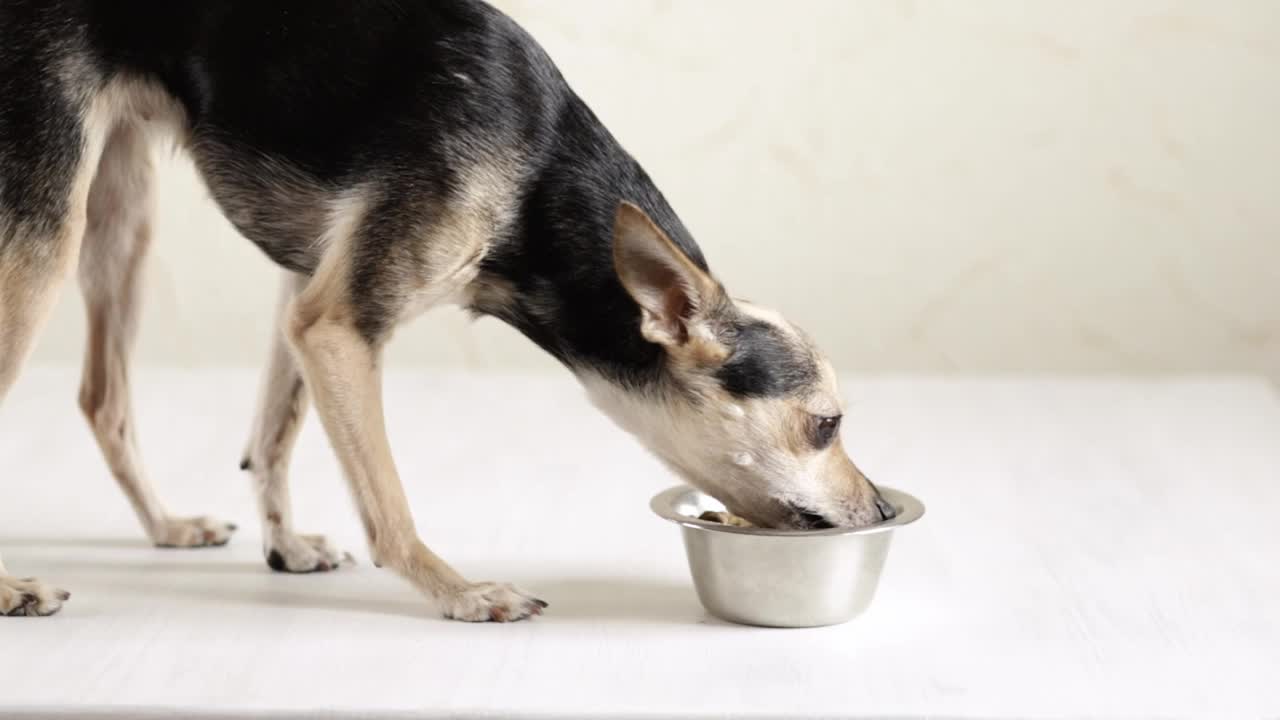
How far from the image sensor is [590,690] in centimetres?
236

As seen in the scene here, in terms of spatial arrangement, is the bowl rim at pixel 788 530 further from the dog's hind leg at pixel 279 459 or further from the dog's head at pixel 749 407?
the dog's hind leg at pixel 279 459

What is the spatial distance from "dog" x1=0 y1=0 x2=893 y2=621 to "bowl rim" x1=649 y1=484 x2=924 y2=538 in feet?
0.18

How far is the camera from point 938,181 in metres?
5.48

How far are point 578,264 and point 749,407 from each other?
0.36 meters

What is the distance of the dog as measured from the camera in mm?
2576

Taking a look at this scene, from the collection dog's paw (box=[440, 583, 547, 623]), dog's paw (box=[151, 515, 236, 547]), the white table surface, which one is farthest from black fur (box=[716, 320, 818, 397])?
dog's paw (box=[151, 515, 236, 547])

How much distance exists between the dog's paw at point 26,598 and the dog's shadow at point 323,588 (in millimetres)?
139

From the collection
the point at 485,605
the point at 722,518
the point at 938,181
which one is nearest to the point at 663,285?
the point at 722,518

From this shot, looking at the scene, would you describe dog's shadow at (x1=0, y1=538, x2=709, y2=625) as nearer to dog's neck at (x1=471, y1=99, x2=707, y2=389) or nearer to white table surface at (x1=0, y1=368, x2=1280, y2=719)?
white table surface at (x1=0, y1=368, x2=1280, y2=719)

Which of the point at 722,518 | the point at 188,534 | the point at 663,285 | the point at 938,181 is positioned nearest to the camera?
the point at 663,285

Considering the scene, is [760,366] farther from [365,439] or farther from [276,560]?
[276,560]

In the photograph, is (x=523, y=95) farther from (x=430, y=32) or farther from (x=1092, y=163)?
(x=1092, y=163)

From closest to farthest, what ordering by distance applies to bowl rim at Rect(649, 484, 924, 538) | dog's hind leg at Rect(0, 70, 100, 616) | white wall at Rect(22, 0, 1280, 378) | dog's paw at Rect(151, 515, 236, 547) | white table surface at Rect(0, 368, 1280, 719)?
white table surface at Rect(0, 368, 1280, 719)
bowl rim at Rect(649, 484, 924, 538)
dog's hind leg at Rect(0, 70, 100, 616)
dog's paw at Rect(151, 515, 236, 547)
white wall at Rect(22, 0, 1280, 378)

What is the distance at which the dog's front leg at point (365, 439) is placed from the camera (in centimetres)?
262
